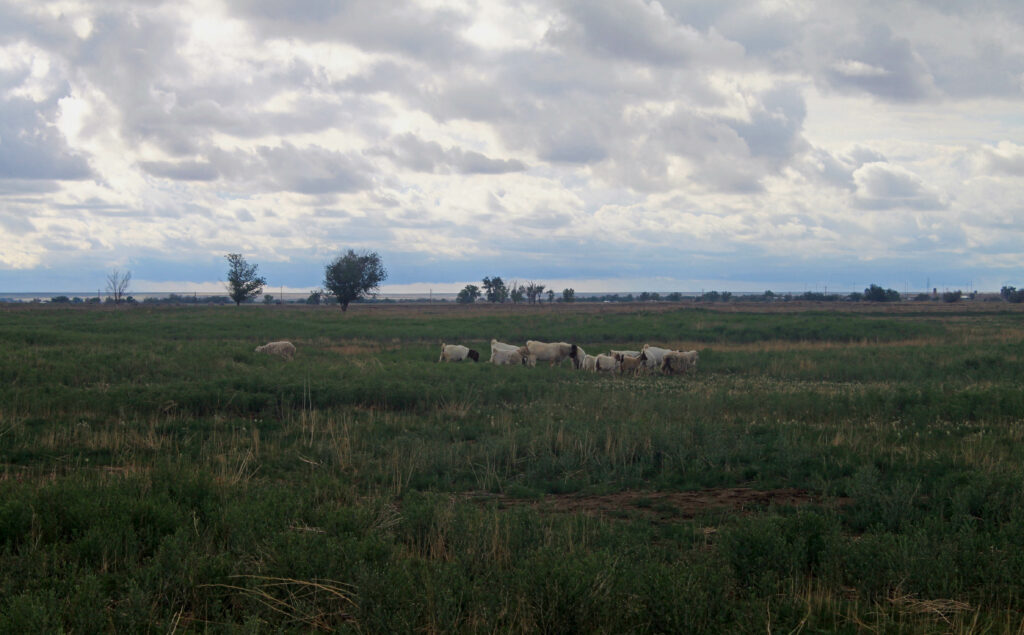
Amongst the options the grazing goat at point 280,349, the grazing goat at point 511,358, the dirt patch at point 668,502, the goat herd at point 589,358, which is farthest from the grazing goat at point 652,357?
the dirt patch at point 668,502

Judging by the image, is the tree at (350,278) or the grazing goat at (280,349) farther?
the tree at (350,278)

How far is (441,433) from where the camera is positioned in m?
13.2

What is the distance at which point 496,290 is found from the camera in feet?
448

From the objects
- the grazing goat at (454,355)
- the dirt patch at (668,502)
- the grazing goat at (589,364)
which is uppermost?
the grazing goat at (454,355)

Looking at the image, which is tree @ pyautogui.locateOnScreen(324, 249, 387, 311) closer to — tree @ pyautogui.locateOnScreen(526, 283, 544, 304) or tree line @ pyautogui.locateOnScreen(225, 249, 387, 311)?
tree line @ pyautogui.locateOnScreen(225, 249, 387, 311)

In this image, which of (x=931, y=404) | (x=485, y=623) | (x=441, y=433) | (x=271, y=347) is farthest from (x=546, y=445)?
(x=271, y=347)

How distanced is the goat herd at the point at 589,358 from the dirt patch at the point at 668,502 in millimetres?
15430

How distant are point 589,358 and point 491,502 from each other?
17.8m

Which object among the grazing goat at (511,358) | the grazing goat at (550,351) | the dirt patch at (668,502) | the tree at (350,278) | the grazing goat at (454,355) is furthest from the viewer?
the tree at (350,278)

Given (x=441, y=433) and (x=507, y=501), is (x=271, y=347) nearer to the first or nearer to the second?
(x=441, y=433)

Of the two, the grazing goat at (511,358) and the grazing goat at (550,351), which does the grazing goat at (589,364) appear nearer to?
the grazing goat at (550,351)

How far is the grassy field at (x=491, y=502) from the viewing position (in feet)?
17.3

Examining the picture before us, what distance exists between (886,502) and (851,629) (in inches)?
150

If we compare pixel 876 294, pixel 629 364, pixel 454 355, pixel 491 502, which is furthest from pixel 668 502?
pixel 876 294
